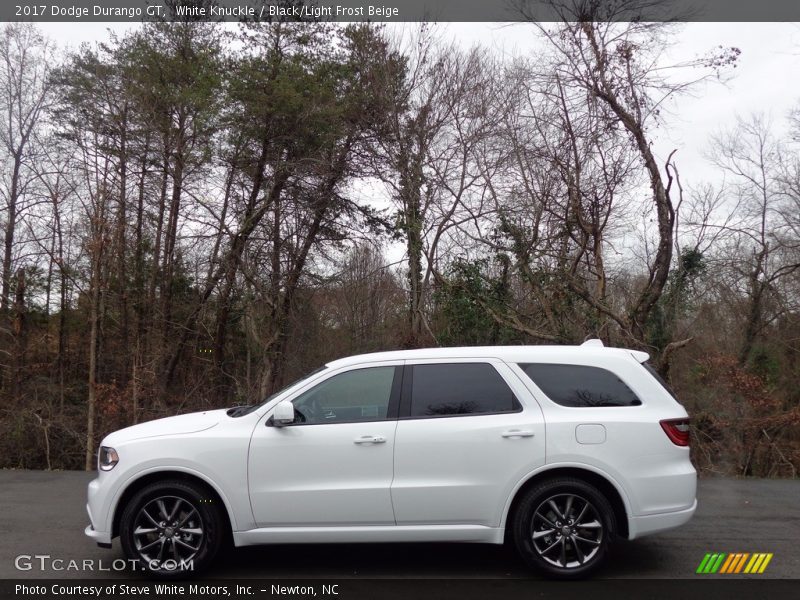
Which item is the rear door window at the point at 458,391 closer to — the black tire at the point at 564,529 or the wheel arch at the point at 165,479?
the black tire at the point at 564,529

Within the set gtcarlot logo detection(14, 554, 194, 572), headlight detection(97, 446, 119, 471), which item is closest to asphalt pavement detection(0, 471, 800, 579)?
gtcarlot logo detection(14, 554, 194, 572)

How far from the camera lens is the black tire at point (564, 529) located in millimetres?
5297

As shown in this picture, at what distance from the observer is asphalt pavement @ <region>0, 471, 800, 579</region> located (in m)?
5.54

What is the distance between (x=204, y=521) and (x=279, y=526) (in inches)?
22.3

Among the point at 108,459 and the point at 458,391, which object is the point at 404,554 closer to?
the point at 458,391

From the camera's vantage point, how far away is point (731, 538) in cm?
648

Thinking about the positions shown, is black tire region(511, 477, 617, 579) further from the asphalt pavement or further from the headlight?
the headlight

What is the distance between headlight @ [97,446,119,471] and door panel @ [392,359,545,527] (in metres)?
2.16

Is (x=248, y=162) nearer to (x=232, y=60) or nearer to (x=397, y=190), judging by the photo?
(x=232, y=60)

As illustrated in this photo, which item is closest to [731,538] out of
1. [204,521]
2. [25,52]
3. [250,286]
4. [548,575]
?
[548,575]

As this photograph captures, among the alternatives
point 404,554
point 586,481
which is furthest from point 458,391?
point 404,554

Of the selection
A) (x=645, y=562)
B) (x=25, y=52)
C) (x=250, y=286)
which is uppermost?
(x=25, y=52)

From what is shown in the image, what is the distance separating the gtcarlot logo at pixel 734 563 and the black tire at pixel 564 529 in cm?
98

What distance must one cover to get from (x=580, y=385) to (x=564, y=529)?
3.62 ft
